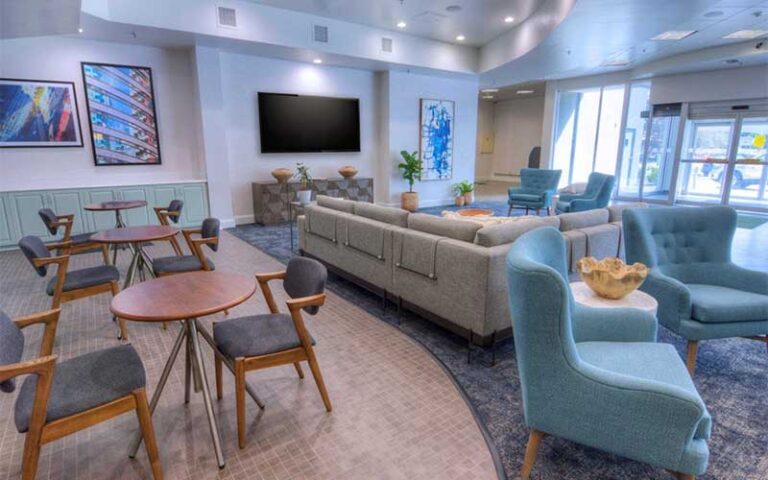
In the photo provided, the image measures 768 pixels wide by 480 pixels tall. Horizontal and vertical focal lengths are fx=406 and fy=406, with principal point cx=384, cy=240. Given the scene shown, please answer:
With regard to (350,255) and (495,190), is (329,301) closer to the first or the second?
(350,255)

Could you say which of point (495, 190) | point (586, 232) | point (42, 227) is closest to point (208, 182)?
point (42, 227)

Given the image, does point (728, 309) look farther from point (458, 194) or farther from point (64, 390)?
point (458, 194)

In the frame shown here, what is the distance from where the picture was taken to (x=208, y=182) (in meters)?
6.50

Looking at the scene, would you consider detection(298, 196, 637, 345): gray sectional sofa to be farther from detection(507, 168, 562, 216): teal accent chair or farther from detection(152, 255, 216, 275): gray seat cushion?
detection(507, 168, 562, 216): teal accent chair

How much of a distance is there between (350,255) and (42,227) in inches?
181

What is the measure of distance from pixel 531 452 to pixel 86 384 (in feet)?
5.88

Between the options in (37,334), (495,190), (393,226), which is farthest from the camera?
(495,190)

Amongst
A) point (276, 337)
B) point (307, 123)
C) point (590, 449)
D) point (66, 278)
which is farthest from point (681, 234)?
point (307, 123)

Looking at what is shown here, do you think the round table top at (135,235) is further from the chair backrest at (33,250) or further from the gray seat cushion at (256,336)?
the gray seat cushion at (256,336)

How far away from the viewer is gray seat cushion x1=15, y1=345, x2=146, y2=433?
144 centimetres

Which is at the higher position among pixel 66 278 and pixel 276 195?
pixel 276 195

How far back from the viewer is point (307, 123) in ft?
24.3

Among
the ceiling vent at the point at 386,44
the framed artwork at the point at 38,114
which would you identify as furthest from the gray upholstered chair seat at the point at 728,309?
the framed artwork at the point at 38,114

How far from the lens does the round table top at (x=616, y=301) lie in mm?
2170
